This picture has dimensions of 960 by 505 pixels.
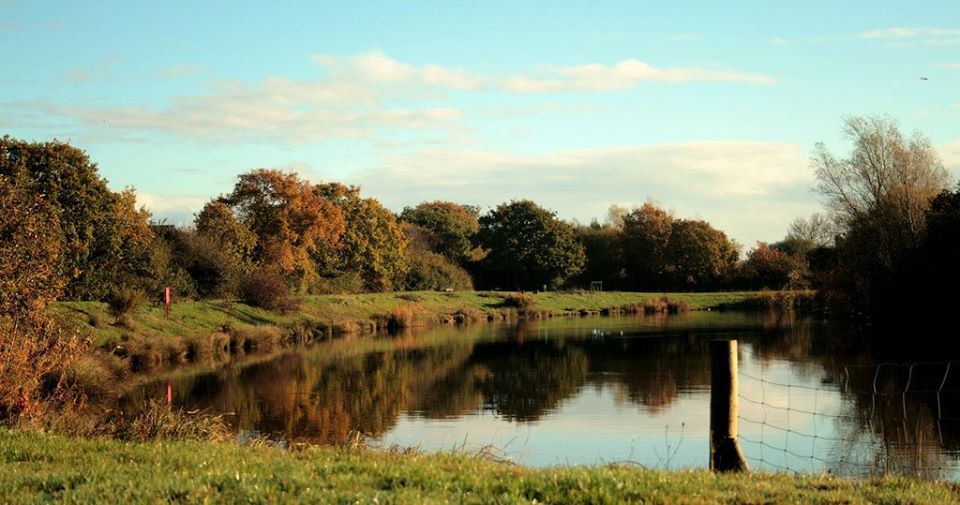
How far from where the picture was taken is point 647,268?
9038 centimetres

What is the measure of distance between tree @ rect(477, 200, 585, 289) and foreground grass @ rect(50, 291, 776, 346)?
6.48 m

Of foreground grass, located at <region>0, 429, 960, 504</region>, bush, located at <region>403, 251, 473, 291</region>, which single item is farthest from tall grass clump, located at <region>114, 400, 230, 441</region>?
bush, located at <region>403, 251, 473, 291</region>

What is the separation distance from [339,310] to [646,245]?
140 ft

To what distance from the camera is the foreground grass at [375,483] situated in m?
7.68

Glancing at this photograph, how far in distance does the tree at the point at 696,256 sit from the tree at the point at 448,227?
736 inches

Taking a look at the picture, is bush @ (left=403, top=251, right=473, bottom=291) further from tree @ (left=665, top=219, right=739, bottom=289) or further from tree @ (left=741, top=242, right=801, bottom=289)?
tree @ (left=741, top=242, right=801, bottom=289)

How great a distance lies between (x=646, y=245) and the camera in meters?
90.4

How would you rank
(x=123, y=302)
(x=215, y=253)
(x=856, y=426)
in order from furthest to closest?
(x=215, y=253)
(x=123, y=302)
(x=856, y=426)

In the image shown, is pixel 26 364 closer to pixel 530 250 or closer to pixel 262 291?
pixel 262 291

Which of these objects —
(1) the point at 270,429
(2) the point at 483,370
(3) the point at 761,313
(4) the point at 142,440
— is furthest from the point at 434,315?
(4) the point at 142,440

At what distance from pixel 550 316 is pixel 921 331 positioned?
32.4 m

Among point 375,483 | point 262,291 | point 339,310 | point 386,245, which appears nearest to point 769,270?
point 386,245

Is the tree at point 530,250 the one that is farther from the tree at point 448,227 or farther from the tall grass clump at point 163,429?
the tall grass clump at point 163,429

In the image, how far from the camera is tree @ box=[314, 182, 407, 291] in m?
68.1
